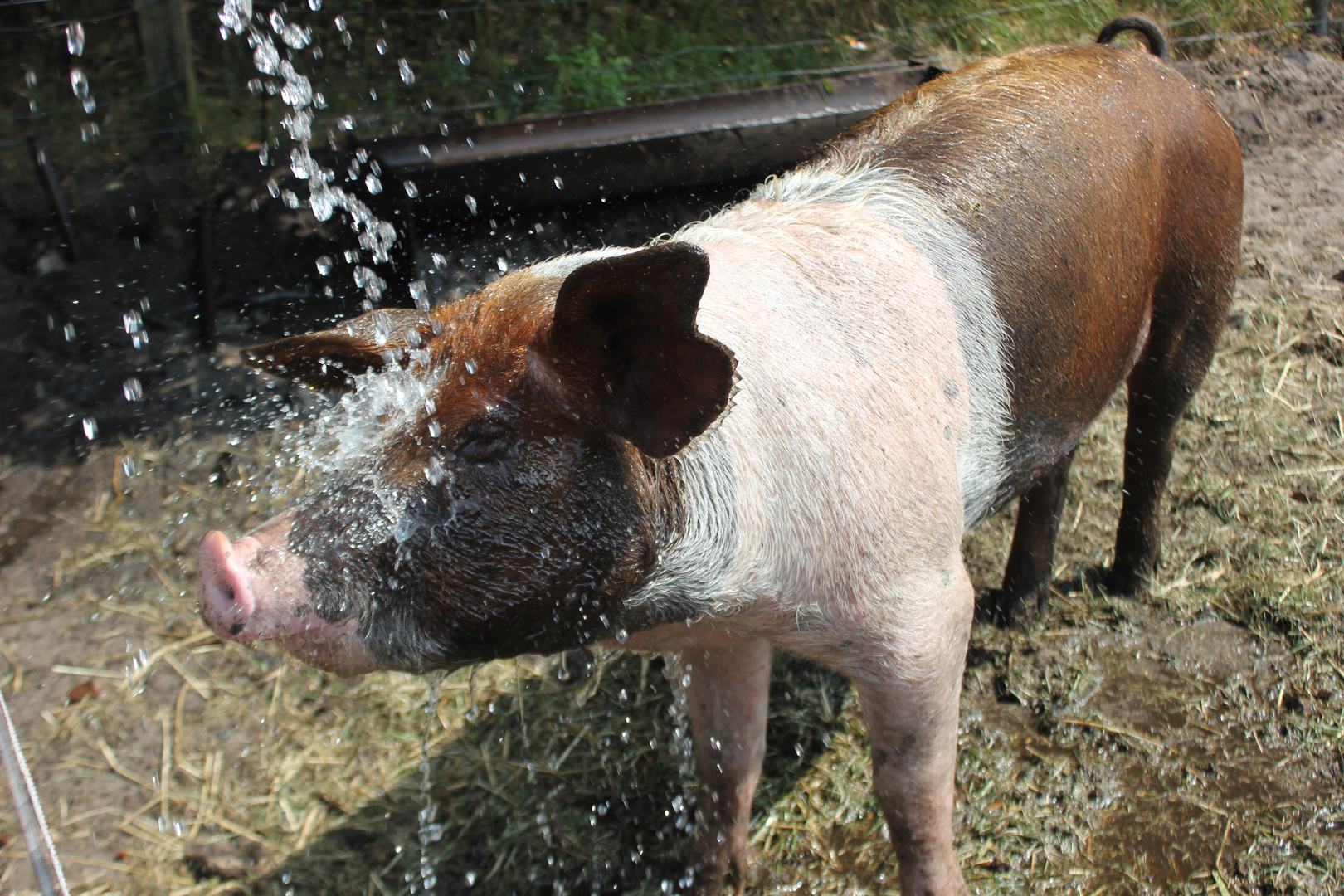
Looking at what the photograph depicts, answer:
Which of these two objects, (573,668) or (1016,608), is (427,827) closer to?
(573,668)

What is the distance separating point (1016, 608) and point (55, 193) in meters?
4.77

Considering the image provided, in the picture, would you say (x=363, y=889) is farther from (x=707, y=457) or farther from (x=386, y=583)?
(x=707, y=457)

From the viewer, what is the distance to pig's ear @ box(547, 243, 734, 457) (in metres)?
1.78

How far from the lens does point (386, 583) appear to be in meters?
1.89

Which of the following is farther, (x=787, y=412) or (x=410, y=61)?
(x=410, y=61)

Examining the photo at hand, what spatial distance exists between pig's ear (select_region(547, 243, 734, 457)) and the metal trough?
11.3 feet

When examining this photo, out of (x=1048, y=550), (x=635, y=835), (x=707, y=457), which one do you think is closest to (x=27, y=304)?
(x=635, y=835)

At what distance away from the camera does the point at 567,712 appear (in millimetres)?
3693

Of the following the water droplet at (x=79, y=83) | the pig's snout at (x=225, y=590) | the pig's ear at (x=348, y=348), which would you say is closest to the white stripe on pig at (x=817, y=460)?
the pig's ear at (x=348, y=348)

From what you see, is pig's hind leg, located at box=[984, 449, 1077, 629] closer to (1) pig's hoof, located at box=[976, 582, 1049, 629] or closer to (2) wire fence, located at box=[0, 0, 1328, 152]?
(1) pig's hoof, located at box=[976, 582, 1049, 629]

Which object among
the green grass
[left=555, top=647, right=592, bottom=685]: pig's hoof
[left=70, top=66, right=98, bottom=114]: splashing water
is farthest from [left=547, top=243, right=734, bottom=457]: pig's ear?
[left=70, top=66, right=98, bottom=114]: splashing water

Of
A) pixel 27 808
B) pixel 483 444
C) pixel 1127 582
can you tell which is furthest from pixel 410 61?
pixel 27 808

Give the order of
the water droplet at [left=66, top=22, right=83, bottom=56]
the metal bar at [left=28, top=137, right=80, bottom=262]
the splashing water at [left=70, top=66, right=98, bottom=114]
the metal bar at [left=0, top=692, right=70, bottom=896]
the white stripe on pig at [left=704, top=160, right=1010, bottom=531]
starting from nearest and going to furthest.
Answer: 1. the metal bar at [left=0, top=692, right=70, bottom=896]
2. the white stripe on pig at [left=704, top=160, right=1010, bottom=531]
3. the metal bar at [left=28, top=137, right=80, bottom=262]
4. the splashing water at [left=70, top=66, right=98, bottom=114]
5. the water droplet at [left=66, top=22, right=83, bottom=56]

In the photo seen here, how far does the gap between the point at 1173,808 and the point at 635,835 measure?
5.40 feet
